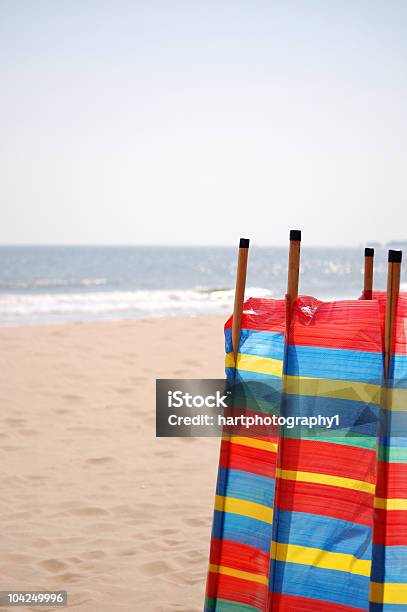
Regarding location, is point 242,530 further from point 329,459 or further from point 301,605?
point 329,459

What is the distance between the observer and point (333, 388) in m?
2.46

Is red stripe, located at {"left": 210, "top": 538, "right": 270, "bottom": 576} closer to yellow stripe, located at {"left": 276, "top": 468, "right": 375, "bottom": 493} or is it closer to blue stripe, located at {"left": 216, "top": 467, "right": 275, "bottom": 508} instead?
blue stripe, located at {"left": 216, "top": 467, "right": 275, "bottom": 508}

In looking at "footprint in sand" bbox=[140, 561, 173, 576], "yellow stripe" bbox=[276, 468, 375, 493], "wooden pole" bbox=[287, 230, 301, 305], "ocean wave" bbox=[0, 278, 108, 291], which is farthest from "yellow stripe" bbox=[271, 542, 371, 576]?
"ocean wave" bbox=[0, 278, 108, 291]

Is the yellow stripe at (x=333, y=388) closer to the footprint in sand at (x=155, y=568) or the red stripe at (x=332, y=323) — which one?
the red stripe at (x=332, y=323)

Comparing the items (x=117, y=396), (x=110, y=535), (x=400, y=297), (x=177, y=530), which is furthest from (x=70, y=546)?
(x=117, y=396)

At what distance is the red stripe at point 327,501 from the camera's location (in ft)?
7.77

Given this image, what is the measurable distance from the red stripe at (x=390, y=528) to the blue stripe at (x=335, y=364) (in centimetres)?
41

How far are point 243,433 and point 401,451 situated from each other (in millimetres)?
570

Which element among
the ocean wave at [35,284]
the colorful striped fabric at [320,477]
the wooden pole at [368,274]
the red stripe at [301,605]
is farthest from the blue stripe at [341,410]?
the ocean wave at [35,284]

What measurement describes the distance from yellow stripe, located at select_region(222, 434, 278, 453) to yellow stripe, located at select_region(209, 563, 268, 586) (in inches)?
17.9

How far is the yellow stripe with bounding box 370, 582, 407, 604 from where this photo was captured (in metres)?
2.27

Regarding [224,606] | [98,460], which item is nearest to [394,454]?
[224,606]

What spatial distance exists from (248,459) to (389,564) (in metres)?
0.59

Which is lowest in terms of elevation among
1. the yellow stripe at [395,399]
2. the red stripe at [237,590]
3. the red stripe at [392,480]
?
the red stripe at [237,590]
